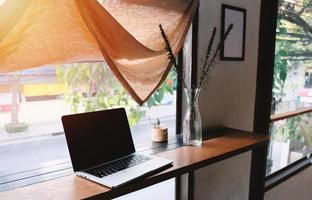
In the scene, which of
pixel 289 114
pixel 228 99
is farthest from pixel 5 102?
pixel 289 114

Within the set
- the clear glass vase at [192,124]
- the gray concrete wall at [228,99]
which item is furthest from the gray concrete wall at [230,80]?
the clear glass vase at [192,124]

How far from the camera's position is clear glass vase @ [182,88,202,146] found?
1339 millimetres

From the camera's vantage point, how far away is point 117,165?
1048 millimetres

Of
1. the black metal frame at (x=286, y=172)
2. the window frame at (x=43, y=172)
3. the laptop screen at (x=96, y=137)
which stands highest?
the laptop screen at (x=96, y=137)

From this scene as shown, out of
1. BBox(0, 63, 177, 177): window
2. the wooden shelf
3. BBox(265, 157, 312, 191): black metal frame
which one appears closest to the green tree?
BBox(0, 63, 177, 177): window

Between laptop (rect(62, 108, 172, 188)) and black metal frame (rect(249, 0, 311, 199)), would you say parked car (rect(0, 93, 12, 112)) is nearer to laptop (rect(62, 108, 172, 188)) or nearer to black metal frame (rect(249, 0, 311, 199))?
laptop (rect(62, 108, 172, 188))

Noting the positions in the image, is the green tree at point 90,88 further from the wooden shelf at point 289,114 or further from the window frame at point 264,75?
the wooden shelf at point 289,114

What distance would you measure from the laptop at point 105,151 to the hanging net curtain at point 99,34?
0.50 ft

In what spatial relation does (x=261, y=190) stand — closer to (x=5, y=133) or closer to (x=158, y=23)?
(x=158, y=23)

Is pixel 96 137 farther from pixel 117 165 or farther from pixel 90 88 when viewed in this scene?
pixel 90 88

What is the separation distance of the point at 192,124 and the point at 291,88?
4.92 feet

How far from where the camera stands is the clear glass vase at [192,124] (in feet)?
4.39

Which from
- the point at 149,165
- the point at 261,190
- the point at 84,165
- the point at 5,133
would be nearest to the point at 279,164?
the point at 261,190

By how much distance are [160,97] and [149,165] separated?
0.51 m
